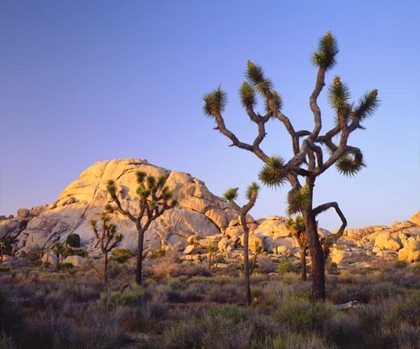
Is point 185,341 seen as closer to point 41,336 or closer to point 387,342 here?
point 41,336

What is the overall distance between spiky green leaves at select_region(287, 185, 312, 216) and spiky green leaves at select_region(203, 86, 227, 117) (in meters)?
4.72

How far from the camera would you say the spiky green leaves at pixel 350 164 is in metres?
A: 13.8

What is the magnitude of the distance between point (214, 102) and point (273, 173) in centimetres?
442

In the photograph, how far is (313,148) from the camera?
12.4 meters

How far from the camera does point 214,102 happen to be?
14.7m

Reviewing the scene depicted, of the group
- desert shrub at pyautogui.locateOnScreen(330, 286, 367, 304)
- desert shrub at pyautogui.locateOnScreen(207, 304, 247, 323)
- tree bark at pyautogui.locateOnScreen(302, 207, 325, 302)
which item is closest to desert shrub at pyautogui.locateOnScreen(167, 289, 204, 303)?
desert shrub at pyautogui.locateOnScreen(330, 286, 367, 304)

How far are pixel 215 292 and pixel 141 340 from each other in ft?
32.2

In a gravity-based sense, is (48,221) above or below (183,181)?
below

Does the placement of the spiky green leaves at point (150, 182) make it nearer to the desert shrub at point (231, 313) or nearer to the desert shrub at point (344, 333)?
the desert shrub at point (231, 313)

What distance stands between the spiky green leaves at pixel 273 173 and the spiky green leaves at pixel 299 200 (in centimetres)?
57

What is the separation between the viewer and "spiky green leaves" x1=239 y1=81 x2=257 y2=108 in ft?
47.3

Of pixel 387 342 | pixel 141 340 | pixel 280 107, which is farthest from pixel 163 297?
pixel 387 342

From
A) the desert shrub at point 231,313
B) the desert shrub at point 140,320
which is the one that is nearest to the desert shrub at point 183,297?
the desert shrub at point 140,320

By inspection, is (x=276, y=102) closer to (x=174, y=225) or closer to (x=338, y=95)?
(x=338, y=95)
